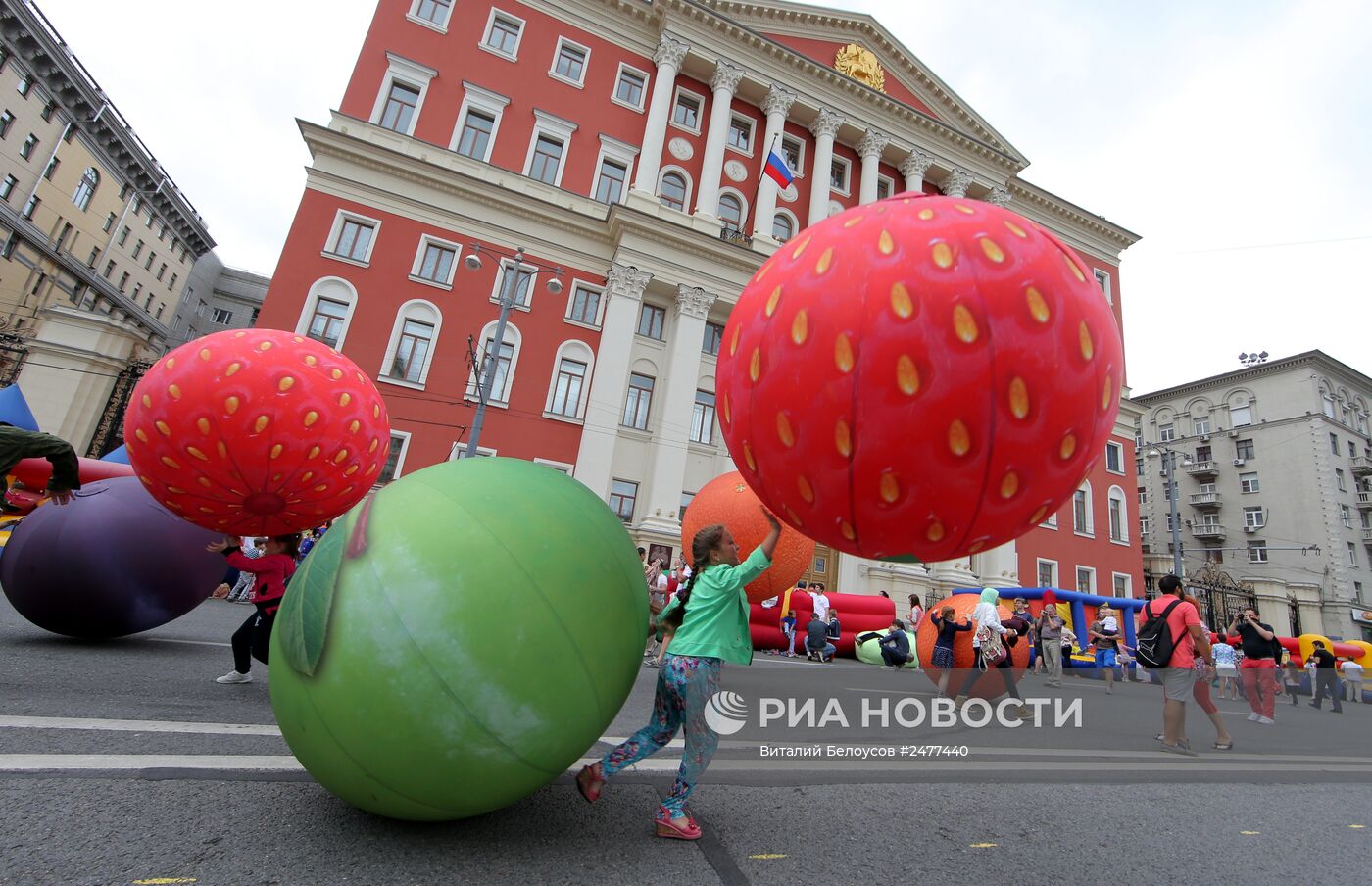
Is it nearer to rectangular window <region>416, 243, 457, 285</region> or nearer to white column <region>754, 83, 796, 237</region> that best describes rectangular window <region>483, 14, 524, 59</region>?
rectangular window <region>416, 243, 457, 285</region>

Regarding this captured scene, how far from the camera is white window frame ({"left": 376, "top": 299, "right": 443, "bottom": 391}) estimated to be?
19.9 m

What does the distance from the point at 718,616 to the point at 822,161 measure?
28.0m

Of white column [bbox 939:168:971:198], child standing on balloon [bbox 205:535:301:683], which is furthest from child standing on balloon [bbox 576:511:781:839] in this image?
white column [bbox 939:168:971:198]

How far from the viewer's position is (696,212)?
78.3 feet

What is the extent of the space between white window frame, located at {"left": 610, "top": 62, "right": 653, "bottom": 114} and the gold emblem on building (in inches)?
377

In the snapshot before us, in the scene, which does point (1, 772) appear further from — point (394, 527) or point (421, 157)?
point (421, 157)

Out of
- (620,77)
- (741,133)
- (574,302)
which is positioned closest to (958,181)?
(741,133)

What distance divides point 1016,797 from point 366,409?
583 centimetres

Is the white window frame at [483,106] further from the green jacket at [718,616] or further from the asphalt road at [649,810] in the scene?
the green jacket at [718,616]

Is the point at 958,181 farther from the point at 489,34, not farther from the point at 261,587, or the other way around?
the point at 261,587

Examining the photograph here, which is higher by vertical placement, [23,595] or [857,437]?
[857,437]

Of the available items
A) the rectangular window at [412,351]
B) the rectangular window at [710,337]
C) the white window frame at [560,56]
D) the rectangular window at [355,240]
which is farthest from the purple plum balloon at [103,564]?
the white window frame at [560,56]

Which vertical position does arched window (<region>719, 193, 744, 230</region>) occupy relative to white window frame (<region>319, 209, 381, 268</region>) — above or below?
above

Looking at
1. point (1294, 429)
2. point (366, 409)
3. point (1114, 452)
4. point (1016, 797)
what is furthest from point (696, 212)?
point (1294, 429)
